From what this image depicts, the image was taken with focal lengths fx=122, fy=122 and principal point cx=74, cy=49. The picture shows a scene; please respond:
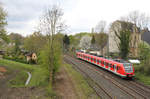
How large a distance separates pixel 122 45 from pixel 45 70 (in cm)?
2194

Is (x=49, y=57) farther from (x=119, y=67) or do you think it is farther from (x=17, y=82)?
(x=119, y=67)

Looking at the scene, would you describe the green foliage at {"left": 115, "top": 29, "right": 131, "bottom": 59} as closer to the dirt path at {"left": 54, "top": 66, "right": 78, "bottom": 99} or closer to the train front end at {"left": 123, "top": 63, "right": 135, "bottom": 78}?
the train front end at {"left": 123, "top": 63, "right": 135, "bottom": 78}

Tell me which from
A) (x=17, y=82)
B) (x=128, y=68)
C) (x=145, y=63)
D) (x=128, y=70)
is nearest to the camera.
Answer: (x=128, y=70)

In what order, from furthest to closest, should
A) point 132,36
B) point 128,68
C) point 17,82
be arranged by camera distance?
point 132,36, point 17,82, point 128,68

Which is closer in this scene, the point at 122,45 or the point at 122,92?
the point at 122,92

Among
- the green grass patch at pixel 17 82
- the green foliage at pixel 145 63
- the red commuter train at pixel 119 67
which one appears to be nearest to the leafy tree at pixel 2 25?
the green grass patch at pixel 17 82

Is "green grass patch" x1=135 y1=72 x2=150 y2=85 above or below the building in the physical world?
below

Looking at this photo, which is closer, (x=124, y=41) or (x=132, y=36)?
(x=124, y=41)

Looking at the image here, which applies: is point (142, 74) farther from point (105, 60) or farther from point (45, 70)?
point (45, 70)

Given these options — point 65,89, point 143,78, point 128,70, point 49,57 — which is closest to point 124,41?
point 143,78

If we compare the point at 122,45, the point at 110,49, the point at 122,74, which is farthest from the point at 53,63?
the point at 110,49

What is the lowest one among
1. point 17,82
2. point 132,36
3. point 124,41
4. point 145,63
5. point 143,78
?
point 17,82

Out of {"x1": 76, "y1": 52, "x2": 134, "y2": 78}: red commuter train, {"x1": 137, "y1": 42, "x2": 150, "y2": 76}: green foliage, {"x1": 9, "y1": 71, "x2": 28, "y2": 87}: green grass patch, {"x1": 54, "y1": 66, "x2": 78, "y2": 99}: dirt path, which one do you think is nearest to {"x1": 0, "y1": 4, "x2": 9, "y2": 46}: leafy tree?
{"x1": 9, "y1": 71, "x2": 28, "y2": 87}: green grass patch

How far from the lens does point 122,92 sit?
1396 cm
